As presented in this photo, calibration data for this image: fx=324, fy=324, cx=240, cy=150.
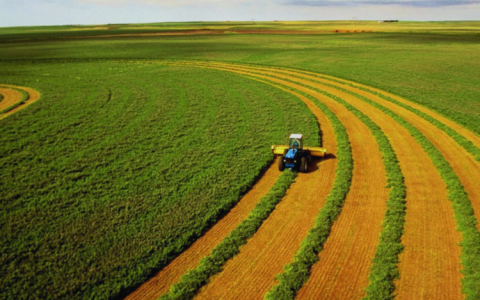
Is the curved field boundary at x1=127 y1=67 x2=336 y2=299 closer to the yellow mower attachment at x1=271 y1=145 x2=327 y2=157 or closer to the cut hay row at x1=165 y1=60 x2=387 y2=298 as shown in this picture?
the yellow mower attachment at x1=271 y1=145 x2=327 y2=157

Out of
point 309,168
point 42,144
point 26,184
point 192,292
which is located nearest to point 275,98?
point 309,168

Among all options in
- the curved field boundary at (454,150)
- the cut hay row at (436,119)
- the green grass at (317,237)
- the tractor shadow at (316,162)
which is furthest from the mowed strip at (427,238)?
the cut hay row at (436,119)

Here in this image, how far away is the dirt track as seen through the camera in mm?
11062

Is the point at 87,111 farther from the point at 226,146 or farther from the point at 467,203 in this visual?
the point at 467,203

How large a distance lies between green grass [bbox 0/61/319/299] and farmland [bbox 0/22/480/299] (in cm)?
9

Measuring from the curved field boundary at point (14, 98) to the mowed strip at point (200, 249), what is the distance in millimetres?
27119

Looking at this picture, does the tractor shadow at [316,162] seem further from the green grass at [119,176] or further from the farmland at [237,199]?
the green grass at [119,176]

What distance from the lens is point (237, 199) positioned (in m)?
16.6

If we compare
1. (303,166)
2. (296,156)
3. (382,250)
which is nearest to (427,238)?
(382,250)

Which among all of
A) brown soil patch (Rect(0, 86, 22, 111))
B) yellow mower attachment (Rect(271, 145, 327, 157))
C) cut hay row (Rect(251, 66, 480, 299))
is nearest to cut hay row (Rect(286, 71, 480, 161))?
cut hay row (Rect(251, 66, 480, 299))

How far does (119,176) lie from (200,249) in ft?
27.4

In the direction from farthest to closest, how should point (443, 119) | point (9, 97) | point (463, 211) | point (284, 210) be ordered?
1. point (9, 97)
2. point (443, 119)
3. point (284, 210)
4. point (463, 211)

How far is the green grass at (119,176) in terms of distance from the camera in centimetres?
1216

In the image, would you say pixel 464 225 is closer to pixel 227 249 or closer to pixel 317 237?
pixel 317 237
